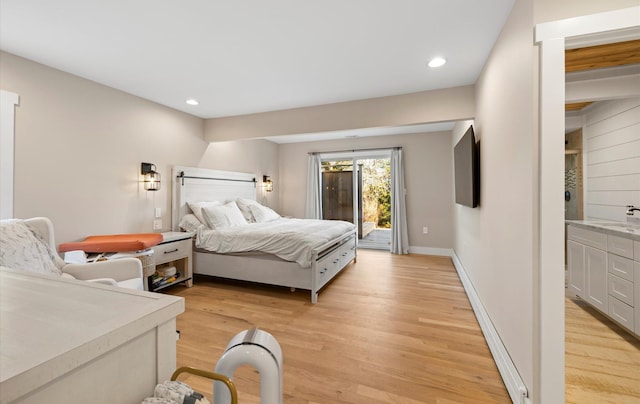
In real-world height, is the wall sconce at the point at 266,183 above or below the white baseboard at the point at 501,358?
above

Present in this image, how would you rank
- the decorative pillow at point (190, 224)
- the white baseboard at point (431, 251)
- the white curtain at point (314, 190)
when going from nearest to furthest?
the decorative pillow at point (190, 224), the white baseboard at point (431, 251), the white curtain at point (314, 190)

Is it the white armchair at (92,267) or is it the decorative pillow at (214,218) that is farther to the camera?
the decorative pillow at (214,218)

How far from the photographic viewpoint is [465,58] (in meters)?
2.34

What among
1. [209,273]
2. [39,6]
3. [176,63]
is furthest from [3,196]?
[209,273]

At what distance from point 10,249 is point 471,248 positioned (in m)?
3.95

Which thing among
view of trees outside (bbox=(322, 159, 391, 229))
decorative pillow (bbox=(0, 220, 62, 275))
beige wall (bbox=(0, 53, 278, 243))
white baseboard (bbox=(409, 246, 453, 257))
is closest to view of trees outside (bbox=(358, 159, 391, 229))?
view of trees outside (bbox=(322, 159, 391, 229))

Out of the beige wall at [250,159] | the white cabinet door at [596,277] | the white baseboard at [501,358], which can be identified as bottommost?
the white baseboard at [501,358]

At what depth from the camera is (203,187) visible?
4.05 meters

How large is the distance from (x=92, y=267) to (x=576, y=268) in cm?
455

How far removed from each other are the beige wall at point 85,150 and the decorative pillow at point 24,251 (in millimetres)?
727

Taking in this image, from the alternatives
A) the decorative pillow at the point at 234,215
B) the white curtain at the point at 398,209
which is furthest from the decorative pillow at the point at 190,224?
the white curtain at the point at 398,209

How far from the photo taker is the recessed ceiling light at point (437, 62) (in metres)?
2.36

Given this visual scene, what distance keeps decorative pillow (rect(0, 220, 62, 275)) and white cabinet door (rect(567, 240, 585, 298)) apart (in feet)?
15.1

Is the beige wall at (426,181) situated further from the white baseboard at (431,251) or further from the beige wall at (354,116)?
the beige wall at (354,116)
